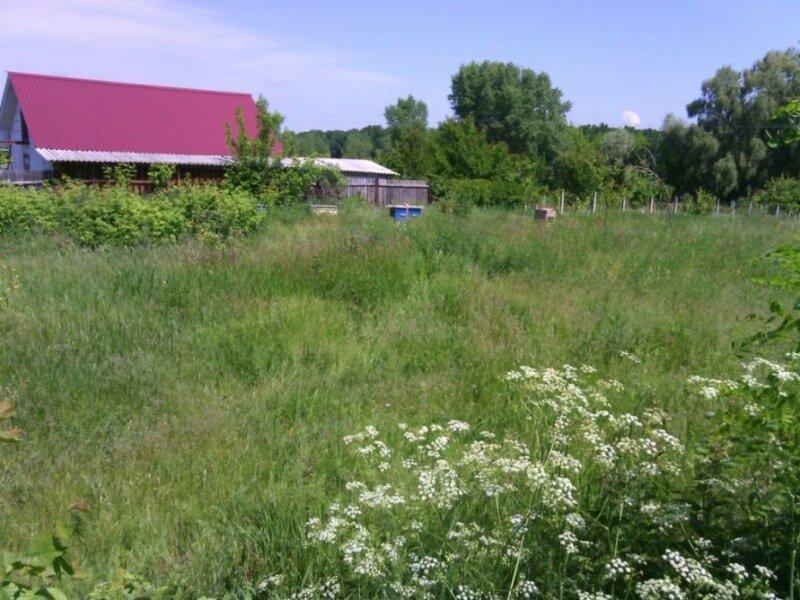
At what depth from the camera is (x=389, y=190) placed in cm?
2789

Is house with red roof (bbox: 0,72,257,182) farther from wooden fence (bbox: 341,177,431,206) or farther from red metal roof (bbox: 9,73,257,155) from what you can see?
wooden fence (bbox: 341,177,431,206)

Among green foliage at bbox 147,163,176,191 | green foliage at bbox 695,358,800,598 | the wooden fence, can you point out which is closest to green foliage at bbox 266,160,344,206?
green foliage at bbox 147,163,176,191

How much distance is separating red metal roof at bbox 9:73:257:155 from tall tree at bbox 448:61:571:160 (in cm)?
4020

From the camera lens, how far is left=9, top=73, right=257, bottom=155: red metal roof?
24797mm

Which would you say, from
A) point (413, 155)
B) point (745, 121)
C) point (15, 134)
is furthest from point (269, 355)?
point (745, 121)

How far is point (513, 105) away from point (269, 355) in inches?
2447

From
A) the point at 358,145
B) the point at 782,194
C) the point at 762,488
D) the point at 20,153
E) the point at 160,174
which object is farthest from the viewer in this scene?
the point at 358,145

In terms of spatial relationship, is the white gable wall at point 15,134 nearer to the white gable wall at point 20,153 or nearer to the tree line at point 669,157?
the white gable wall at point 20,153

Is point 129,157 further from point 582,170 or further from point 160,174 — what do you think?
point 582,170

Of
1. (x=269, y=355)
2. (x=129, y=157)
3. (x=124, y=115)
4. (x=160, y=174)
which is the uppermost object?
(x=124, y=115)

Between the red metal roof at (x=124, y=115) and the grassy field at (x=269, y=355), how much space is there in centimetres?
1641

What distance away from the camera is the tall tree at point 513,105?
65.1m

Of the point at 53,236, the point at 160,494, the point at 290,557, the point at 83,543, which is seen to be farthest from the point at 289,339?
the point at 53,236

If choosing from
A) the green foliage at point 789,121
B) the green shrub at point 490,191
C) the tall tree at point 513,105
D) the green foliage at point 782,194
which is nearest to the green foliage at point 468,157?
the green shrub at point 490,191
